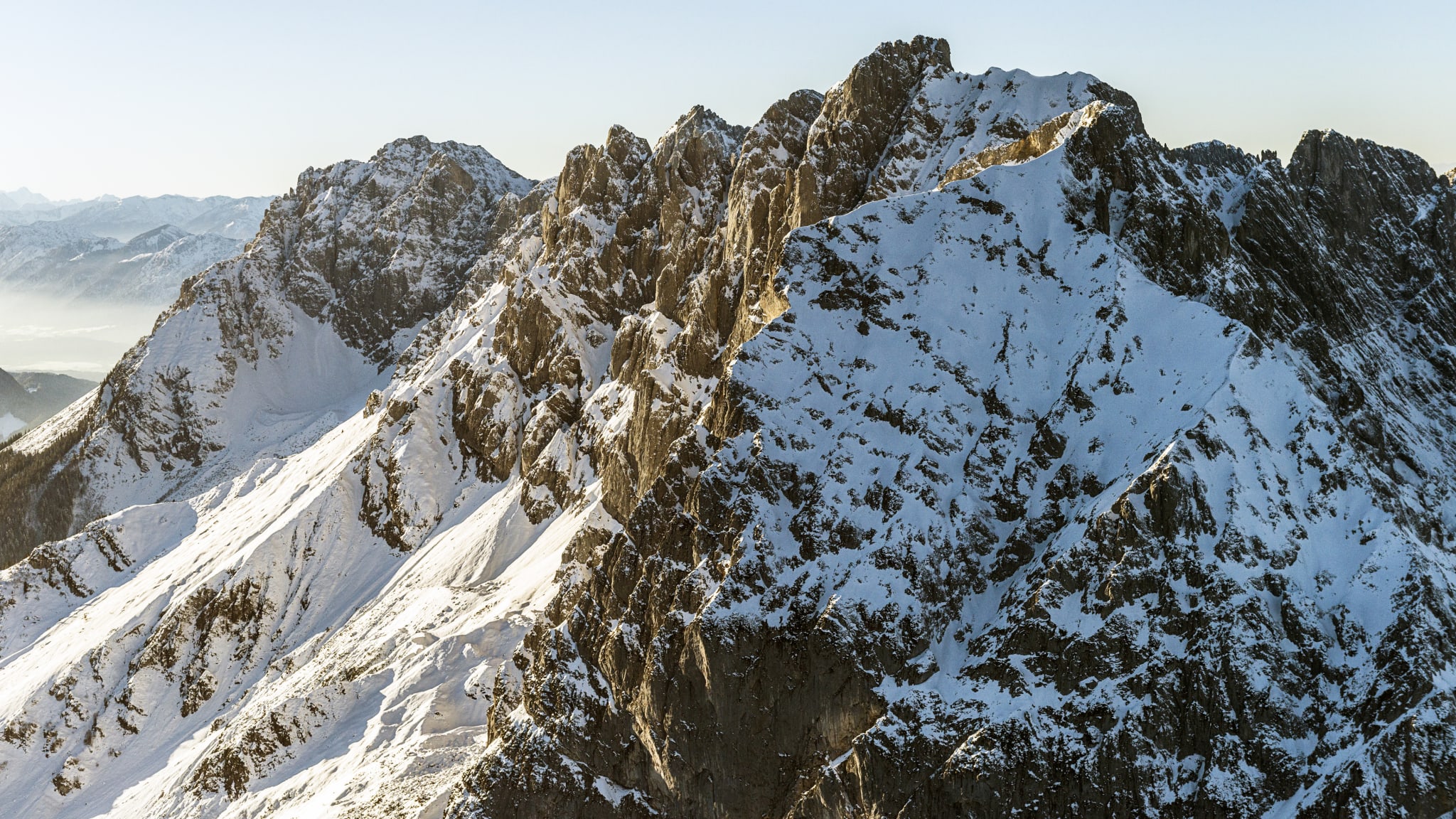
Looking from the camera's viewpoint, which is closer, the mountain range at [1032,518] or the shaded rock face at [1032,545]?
the shaded rock face at [1032,545]

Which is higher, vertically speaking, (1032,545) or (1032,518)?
(1032,518)

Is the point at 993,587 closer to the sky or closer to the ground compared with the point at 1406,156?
closer to the ground

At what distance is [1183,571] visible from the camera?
94.1 meters

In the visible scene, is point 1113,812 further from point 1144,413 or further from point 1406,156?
point 1406,156

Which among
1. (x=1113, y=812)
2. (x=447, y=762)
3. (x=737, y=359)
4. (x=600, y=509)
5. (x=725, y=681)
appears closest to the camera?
(x=1113, y=812)

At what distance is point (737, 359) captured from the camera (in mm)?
110625

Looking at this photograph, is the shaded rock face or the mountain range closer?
the shaded rock face

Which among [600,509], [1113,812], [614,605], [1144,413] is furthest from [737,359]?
[600,509]

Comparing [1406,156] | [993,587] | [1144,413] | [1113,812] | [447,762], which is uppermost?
[1406,156]

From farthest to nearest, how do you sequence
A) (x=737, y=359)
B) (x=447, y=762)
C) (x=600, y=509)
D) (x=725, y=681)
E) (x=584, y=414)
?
1. (x=584, y=414)
2. (x=600, y=509)
3. (x=447, y=762)
4. (x=737, y=359)
5. (x=725, y=681)

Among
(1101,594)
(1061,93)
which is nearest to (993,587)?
(1101,594)

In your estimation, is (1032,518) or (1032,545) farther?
(1032,518)

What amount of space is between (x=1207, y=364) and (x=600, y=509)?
85.7 metres

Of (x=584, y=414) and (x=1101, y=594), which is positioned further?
(x=584, y=414)
